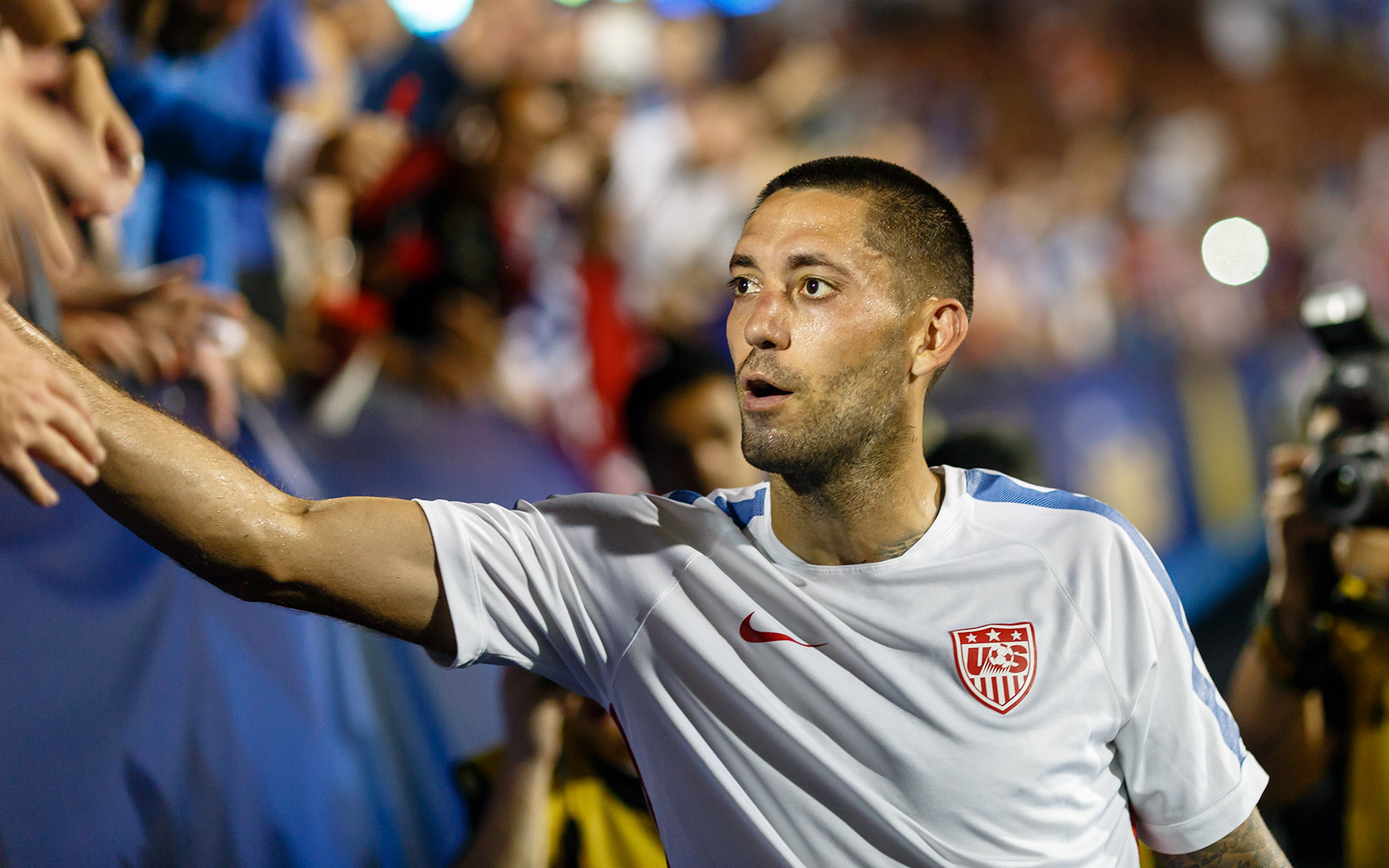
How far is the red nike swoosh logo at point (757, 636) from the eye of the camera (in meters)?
1.53

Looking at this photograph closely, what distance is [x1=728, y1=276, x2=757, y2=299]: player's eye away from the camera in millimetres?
1593

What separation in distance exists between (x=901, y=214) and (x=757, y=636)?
2.10 ft

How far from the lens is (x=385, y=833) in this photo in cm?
208

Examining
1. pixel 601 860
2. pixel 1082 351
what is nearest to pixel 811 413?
pixel 601 860

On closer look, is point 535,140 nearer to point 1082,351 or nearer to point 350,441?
point 350,441

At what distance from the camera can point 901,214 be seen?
1.61 metres

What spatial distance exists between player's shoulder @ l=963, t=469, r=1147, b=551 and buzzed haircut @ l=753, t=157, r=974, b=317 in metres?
0.29

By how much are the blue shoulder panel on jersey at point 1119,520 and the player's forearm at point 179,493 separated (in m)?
1.02

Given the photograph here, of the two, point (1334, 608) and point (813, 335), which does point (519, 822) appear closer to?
point (813, 335)

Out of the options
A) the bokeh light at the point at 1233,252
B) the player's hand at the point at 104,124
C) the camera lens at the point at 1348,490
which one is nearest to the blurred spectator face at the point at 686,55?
the player's hand at the point at 104,124

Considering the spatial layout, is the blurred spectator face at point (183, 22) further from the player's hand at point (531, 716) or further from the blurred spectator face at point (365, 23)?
the player's hand at point (531, 716)

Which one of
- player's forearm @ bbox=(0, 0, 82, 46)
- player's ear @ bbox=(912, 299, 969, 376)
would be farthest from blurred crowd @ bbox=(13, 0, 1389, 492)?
player's ear @ bbox=(912, 299, 969, 376)

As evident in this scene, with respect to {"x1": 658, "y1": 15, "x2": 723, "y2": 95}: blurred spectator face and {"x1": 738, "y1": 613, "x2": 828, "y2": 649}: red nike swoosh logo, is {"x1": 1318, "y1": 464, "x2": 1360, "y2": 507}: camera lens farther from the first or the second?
{"x1": 658, "y1": 15, "x2": 723, "y2": 95}: blurred spectator face

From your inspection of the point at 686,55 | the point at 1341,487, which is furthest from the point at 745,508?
the point at 686,55
